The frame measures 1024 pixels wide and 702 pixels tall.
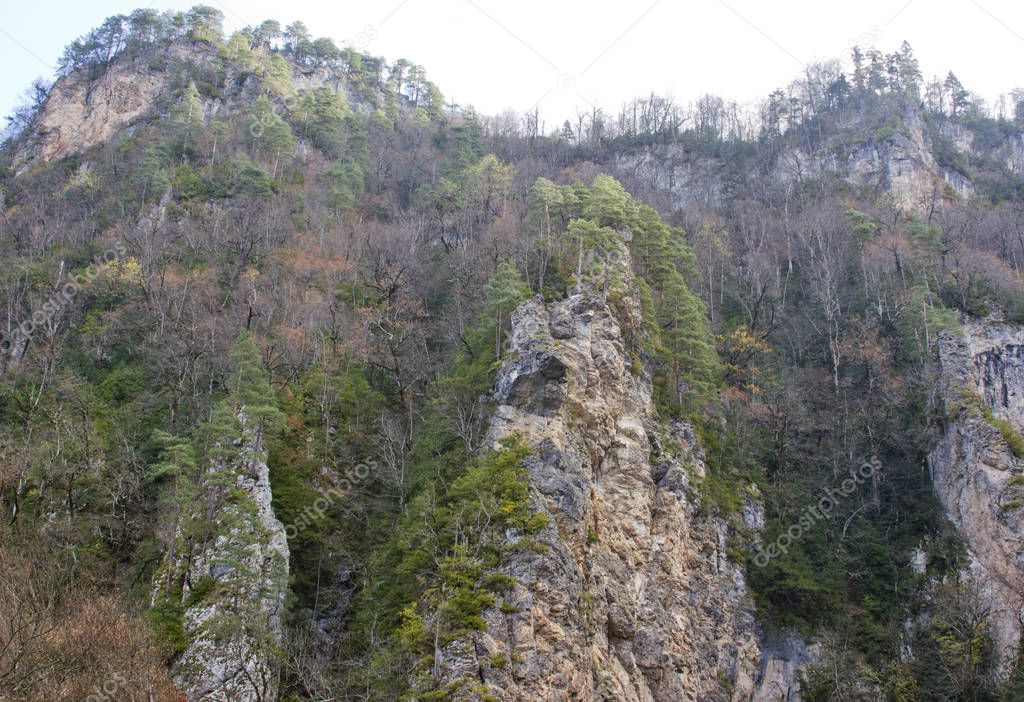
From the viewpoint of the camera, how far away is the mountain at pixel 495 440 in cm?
2322

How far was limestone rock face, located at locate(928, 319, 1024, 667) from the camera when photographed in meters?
30.1

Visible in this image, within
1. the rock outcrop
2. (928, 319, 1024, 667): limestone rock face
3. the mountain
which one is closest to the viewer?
the rock outcrop

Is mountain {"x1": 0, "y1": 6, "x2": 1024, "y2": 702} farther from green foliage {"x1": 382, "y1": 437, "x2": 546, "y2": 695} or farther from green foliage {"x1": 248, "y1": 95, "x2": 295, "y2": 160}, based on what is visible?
green foliage {"x1": 248, "y1": 95, "x2": 295, "y2": 160}

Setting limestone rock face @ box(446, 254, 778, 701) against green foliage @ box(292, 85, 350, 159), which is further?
green foliage @ box(292, 85, 350, 159)

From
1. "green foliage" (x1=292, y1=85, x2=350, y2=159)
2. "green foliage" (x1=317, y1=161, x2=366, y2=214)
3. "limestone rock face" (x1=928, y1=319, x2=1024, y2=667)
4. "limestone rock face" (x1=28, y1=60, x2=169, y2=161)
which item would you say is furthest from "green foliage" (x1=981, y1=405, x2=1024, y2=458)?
"limestone rock face" (x1=28, y1=60, x2=169, y2=161)

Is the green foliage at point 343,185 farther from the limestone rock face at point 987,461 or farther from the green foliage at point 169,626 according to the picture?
the limestone rock face at point 987,461

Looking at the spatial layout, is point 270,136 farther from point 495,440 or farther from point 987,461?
point 987,461

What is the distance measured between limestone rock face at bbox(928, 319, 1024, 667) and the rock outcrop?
25.3 m

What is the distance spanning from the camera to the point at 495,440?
2706 centimetres

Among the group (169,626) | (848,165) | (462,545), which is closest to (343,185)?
(169,626)

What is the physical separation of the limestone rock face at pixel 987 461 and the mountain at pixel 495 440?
0.15 metres

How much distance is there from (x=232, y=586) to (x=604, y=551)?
469 inches

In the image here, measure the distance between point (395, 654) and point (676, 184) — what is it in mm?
55392

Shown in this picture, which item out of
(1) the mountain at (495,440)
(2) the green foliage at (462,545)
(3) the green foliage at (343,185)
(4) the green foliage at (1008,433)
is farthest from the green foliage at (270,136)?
(4) the green foliage at (1008,433)
